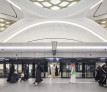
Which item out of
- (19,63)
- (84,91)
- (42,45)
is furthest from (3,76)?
(84,91)

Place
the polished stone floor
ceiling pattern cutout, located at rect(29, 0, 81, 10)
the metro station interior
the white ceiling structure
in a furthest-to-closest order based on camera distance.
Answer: ceiling pattern cutout, located at rect(29, 0, 81, 10)
the white ceiling structure
the metro station interior
the polished stone floor

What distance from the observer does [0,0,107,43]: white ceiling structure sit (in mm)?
16689

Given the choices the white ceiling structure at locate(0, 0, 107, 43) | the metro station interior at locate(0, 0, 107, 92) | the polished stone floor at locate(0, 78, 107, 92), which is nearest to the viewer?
the polished stone floor at locate(0, 78, 107, 92)

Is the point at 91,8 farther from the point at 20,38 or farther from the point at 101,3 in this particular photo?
the point at 20,38

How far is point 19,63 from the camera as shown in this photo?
15867 mm

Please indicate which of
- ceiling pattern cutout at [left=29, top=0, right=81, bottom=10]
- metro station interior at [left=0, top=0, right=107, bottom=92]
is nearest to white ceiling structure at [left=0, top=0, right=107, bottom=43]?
metro station interior at [left=0, top=0, right=107, bottom=92]

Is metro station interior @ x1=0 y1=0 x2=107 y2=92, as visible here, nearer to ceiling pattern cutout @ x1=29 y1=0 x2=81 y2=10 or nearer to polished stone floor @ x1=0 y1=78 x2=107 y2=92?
ceiling pattern cutout @ x1=29 y1=0 x2=81 y2=10

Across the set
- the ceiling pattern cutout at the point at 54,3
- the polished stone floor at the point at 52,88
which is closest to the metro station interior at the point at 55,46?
the ceiling pattern cutout at the point at 54,3

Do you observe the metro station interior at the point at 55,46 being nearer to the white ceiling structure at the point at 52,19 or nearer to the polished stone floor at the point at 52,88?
the white ceiling structure at the point at 52,19

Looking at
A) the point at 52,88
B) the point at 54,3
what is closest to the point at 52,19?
the point at 54,3

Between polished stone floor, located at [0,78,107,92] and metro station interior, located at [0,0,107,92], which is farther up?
metro station interior, located at [0,0,107,92]

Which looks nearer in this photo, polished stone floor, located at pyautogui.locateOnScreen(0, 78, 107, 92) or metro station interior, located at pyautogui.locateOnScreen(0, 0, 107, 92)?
polished stone floor, located at pyautogui.locateOnScreen(0, 78, 107, 92)

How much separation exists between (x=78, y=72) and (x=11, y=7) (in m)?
10.2

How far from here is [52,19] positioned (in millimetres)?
20250
